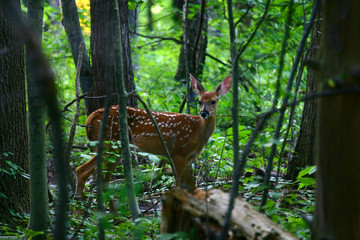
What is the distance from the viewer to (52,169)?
21.9ft

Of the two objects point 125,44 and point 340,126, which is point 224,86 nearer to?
point 125,44

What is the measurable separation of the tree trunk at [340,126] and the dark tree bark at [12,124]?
10.0ft

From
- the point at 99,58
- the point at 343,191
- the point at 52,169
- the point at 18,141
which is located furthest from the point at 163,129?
the point at 343,191

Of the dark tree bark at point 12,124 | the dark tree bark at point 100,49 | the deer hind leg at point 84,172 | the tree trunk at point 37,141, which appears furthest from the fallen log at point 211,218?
the dark tree bark at point 100,49

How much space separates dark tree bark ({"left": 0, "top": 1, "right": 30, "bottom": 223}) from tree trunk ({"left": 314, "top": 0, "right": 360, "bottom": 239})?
10.0 ft

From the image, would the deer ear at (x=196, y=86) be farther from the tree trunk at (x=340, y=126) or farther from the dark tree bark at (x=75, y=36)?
the tree trunk at (x=340, y=126)

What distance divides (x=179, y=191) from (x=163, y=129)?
399 centimetres

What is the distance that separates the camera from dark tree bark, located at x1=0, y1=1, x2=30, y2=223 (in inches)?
153

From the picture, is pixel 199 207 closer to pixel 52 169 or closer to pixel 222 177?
pixel 222 177

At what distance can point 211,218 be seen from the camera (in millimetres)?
2188

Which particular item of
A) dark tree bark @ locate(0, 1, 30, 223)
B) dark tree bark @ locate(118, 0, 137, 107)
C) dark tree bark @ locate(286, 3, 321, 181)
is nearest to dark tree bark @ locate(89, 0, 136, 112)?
dark tree bark @ locate(118, 0, 137, 107)

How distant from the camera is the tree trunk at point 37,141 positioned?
2627 mm

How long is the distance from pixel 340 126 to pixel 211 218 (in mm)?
878

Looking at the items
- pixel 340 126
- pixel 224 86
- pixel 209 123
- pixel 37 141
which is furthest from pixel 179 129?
pixel 340 126
